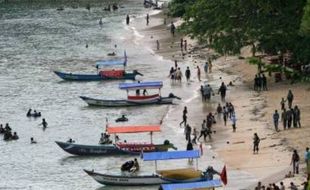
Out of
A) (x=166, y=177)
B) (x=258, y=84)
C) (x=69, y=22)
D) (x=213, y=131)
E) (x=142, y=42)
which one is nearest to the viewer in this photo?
(x=166, y=177)

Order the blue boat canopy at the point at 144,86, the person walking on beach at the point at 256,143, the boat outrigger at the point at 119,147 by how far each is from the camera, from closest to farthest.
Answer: the person walking on beach at the point at 256,143 < the boat outrigger at the point at 119,147 < the blue boat canopy at the point at 144,86

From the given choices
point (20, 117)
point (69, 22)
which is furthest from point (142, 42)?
point (20, 117)

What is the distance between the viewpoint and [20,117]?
Answer: 7788 cm

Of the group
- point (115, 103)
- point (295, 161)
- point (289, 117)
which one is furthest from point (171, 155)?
point (115, 103)

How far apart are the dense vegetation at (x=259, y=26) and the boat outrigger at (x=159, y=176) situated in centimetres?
1980

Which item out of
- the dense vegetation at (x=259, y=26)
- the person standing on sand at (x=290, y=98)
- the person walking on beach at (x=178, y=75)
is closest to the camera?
the person standing on sand at (x=290, y=98)

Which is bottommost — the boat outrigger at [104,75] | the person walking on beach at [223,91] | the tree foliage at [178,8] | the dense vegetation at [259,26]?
the person walking on beach at [223,91]

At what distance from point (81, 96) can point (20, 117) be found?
7.06 meters

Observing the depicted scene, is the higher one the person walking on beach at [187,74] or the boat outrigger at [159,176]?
the person walking on beach at [187,74]

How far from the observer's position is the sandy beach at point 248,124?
175 ft

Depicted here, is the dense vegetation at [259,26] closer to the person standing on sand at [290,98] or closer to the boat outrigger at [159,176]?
the person standing on sand at [290,98]

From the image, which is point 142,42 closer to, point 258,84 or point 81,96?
point 81,96

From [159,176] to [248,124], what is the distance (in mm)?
12723

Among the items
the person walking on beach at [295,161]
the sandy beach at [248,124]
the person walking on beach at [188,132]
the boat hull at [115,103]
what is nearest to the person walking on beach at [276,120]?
the sandy beach at [248,124]
